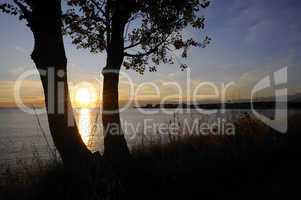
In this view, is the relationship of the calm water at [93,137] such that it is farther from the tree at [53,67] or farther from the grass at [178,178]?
the grass at [178,178]

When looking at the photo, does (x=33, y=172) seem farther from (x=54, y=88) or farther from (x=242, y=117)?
(x=242, y=117)

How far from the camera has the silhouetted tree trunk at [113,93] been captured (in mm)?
8648

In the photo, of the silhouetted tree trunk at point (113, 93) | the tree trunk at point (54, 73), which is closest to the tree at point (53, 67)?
the tree trunk at point (54, 73)

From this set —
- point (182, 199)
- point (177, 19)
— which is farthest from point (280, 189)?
point (177, 19)

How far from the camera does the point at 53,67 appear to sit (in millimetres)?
6801

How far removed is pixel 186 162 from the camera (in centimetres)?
704

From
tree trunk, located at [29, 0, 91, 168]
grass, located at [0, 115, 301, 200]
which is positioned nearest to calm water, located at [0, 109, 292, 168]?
tree trunk, located at [29, 0, 91, 168]

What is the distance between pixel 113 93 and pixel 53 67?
7.76ft

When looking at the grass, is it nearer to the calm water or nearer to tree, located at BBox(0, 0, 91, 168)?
tree, located at BBox(0, 0, 91, 168)

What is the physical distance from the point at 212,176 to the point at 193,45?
211 inches

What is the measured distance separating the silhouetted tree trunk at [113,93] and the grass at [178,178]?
811mm

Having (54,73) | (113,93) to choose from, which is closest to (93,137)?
(113,93)

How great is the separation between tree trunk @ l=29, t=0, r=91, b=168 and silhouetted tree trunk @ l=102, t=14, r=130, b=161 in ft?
5.54

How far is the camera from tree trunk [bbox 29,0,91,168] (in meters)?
6.75
